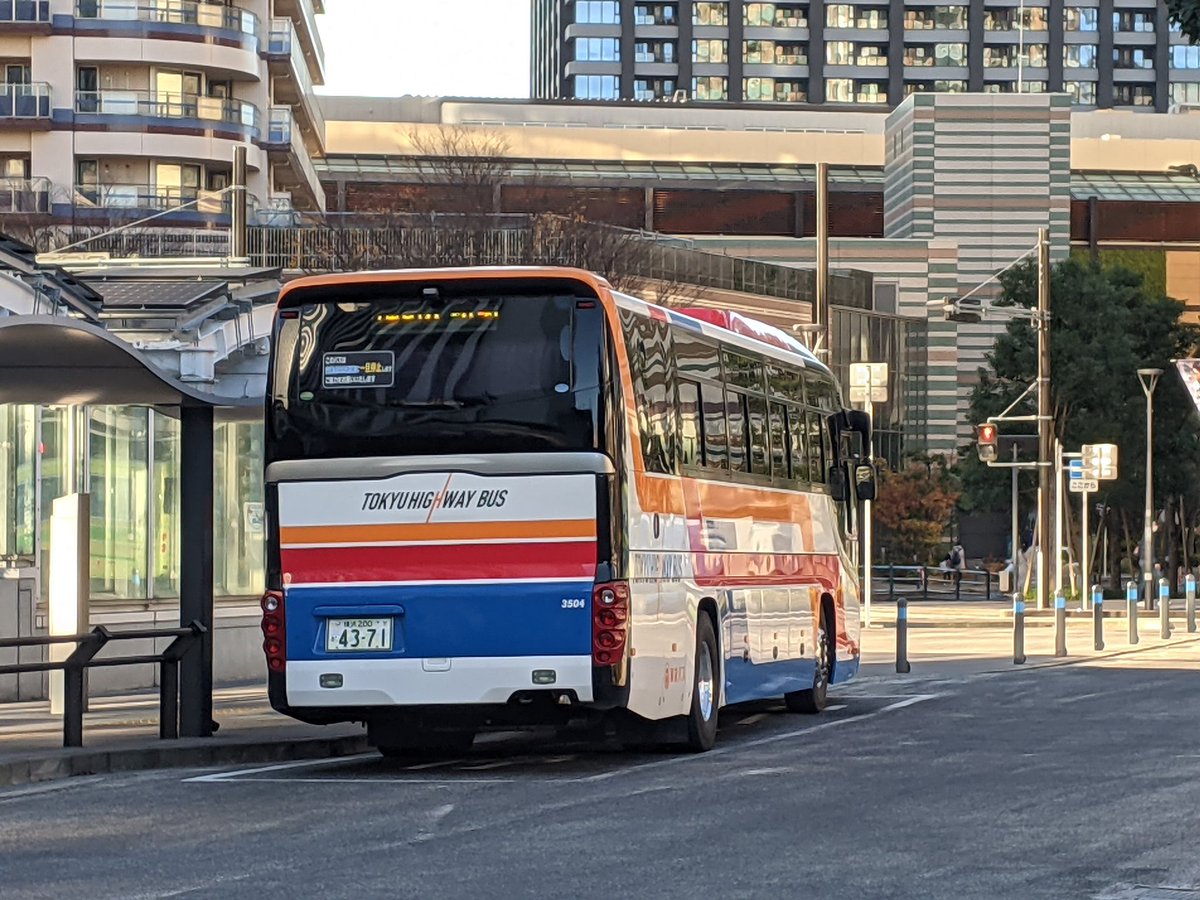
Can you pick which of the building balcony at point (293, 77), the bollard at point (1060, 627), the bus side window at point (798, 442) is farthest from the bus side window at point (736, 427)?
the building balcony at point (293, 77)

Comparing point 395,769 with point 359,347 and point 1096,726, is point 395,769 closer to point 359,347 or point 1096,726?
point 359,347

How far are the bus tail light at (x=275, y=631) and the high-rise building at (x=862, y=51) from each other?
453 ft

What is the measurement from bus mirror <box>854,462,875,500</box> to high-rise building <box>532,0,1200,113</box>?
425 feet

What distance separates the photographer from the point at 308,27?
89125 millimetres

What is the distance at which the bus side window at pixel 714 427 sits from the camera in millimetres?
18156

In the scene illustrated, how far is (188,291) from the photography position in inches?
1027

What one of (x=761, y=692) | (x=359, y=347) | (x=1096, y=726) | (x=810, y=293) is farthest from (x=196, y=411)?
(x=810, y=293)

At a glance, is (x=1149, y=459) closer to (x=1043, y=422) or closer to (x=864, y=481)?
(x=1043, y=422)

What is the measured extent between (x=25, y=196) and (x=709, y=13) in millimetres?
86872

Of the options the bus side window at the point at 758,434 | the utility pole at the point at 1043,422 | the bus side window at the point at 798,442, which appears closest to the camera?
the bus side window at the point at 758,434

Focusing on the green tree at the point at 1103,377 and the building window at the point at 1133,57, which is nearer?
the green tree at the point at 1103,377

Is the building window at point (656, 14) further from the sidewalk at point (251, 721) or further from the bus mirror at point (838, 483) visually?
the bus mirror at point (838, 483)

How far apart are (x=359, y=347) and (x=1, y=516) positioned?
8.10 m

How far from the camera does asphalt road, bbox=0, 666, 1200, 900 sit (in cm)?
1008
